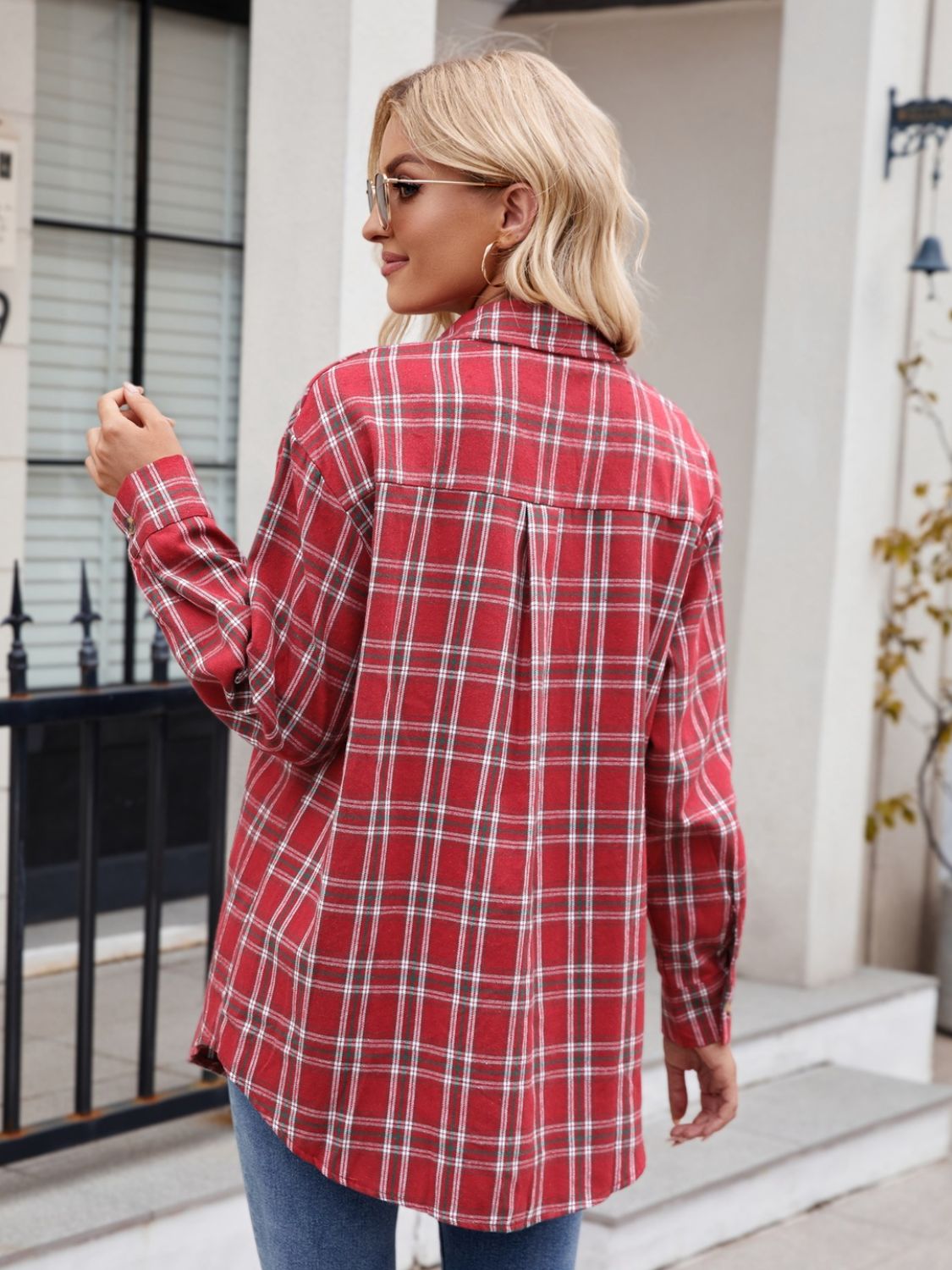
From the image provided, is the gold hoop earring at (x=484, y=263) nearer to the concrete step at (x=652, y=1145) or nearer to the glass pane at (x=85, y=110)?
the concrete step at (x=652, y=1145)

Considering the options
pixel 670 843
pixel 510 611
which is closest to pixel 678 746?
pixel 670 843

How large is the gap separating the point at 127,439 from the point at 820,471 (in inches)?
134

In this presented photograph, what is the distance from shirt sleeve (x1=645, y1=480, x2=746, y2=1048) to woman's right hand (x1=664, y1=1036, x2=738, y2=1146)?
0.8 inches

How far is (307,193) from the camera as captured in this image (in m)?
3.20

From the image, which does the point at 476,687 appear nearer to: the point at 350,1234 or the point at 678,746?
the point at 678,746

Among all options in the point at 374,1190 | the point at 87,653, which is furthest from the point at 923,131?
the point at 374,1190

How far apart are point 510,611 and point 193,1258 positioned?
1887 mm

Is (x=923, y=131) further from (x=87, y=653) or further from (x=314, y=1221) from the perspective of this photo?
(x=314, y=1221)

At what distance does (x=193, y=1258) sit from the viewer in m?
2.93

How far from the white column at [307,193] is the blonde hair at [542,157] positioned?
1.62m

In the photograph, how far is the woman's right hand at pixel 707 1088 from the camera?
6.00 feet

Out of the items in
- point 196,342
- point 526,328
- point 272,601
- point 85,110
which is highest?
point 85,110

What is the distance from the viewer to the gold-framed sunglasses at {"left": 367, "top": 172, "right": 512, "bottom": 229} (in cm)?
154

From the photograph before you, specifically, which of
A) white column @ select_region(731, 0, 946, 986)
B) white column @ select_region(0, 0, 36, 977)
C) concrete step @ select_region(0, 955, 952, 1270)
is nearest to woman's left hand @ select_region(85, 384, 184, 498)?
concrete step @ select_region(0, 955, 952, 1270)
